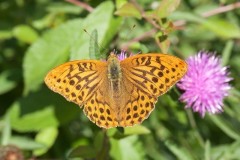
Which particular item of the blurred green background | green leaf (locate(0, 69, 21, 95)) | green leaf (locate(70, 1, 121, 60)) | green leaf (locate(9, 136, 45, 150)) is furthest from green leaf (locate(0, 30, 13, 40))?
green leaf (locate(9, 136, 45, 150))

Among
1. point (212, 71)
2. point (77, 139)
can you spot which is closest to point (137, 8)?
point (212, 71)

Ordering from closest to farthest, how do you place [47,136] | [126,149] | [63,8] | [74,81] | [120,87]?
[74,81], [120,87], [126,149], [47,136], [63,8]

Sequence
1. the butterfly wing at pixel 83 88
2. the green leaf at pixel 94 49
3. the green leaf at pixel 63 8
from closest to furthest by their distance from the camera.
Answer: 1. the butterfly wing at pixel 83 88
2. the green leaf at pixel 94 49
3. the green leaf at pixel 63 8

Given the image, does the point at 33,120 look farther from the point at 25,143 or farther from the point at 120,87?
the point at 120,87

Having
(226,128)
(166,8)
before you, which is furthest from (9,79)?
(226,128)

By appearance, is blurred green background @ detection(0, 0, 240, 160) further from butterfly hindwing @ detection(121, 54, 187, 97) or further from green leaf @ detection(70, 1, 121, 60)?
butterfly hindwing @ detection(121, 54, 187, 97)

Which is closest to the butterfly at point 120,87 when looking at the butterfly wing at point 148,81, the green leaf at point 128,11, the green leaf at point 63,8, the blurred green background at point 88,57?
the butterfly wing at point 148,81

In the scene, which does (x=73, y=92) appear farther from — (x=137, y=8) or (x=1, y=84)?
(x=1, y=84)

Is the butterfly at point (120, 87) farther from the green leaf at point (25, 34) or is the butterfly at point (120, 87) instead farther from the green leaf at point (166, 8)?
the green leaf at point (25, 34)
